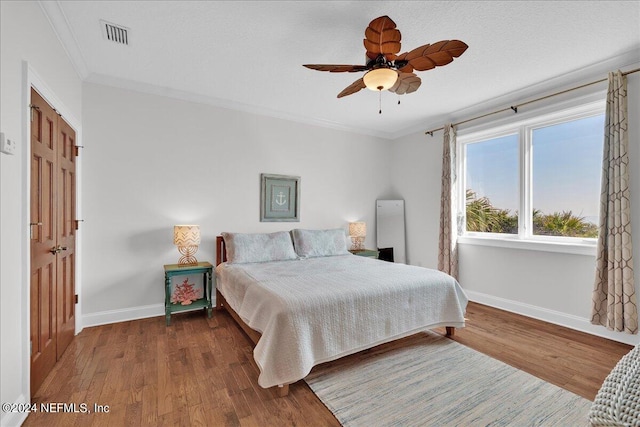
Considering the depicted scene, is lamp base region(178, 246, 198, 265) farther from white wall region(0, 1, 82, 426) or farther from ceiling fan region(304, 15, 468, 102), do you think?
ceiling fan region(304, 15, 468, 102)

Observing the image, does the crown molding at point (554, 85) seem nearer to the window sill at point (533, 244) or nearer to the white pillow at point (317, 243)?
the window sill at point (533, 244)

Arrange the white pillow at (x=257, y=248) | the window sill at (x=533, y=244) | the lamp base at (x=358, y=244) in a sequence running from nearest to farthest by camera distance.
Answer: the window sill at (x=533, y=244) < the white pillow at (x=257, y=248) < the lamp base at (x=358, y=244)

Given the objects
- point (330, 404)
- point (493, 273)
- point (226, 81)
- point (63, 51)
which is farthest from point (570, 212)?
point (63, 51)

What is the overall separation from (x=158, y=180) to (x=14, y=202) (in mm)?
1857

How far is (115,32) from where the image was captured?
94.6 inches

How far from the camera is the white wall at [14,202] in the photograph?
1536 millimetres

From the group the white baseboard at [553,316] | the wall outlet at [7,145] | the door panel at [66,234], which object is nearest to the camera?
the wall outlet at [7,145]

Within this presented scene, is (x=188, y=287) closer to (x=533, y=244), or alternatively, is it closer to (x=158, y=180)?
(x=158, y=180)

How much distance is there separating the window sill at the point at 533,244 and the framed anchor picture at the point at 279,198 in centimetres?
252

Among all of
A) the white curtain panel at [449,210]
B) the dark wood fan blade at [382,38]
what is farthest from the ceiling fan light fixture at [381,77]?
the white curtain panel at [449,210]

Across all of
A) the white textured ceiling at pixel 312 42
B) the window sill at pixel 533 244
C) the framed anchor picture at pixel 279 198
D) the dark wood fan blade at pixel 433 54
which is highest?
the white textured ceiling at pixel 312 42

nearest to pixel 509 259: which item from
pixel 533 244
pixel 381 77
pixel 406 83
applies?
pixel 533 244

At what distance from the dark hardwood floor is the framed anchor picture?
1.58 metres

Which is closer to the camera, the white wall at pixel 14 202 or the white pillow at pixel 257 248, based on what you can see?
the white wall at pixel 14 202
